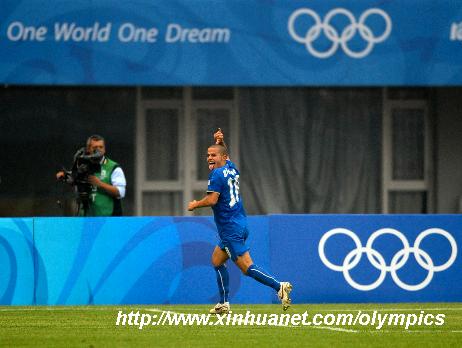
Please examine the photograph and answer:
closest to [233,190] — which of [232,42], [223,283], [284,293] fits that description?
[223,283]

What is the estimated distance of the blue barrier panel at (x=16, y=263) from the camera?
16.1m

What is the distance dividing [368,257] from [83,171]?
158 inches

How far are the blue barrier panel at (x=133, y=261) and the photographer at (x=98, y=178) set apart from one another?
847 millimetres

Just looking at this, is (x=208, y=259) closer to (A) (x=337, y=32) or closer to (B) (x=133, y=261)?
(B) (x=133, y=261)

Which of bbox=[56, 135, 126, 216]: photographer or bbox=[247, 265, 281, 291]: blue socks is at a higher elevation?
bbox=[56, 135, 126, 216]: photographer

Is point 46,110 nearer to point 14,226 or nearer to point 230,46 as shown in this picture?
point 230,46

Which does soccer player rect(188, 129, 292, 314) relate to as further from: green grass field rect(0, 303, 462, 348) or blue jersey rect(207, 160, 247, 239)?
green grass field rect(0, 303, 462, 348)

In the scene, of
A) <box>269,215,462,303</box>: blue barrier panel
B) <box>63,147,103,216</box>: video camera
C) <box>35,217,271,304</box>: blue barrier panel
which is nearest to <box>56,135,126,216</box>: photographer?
<box>63,147,103,216</box>: video camera

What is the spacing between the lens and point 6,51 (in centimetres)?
1945

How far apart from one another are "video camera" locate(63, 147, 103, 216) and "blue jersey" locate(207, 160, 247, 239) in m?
3.34

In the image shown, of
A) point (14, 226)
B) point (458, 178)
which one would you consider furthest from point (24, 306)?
point (458, 178)

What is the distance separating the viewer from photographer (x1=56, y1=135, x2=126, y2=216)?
1708cm

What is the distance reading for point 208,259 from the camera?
648 inches

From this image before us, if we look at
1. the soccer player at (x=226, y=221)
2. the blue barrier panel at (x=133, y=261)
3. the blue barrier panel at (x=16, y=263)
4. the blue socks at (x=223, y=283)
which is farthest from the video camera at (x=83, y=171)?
the blue socks at (x=223, y=283)
